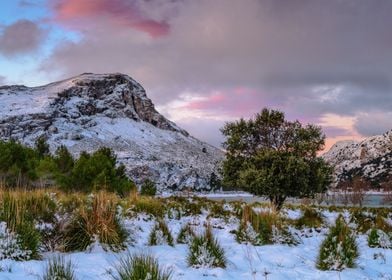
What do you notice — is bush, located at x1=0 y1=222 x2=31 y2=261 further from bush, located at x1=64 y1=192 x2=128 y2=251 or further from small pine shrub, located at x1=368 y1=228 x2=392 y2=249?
small pine shrub, located at x1=368 y1=228 x2=392 y2=249

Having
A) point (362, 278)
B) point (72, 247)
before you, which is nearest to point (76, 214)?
point (72, 247)

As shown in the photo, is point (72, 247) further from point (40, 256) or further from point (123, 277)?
point (123, 277)

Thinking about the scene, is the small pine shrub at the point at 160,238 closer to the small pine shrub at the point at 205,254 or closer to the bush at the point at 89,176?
the small pine shrub at the point at 205,254

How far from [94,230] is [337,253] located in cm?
495

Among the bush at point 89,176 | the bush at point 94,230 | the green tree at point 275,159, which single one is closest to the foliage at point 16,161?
the bush at point 89,176

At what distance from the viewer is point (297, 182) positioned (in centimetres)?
2884

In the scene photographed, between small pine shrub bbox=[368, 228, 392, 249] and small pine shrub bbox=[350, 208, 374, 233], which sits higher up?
small pine shrub bbox=[350, 208, 374, 233]

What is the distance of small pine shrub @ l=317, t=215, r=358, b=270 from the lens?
946cm

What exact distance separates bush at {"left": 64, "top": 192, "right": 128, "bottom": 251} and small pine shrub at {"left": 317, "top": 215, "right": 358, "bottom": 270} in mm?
4102

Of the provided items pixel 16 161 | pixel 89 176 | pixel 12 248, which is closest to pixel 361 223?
pixel 12 248

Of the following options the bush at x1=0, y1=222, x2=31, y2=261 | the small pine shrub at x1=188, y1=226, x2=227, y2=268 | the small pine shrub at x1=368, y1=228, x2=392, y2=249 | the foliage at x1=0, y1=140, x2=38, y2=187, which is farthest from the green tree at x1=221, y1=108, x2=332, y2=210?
the foliage at x1=0, y1=140, x2=38, y2=187

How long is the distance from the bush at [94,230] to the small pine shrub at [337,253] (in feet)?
13.5

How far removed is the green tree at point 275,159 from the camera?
94.2ft

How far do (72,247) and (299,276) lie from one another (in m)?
4.55
